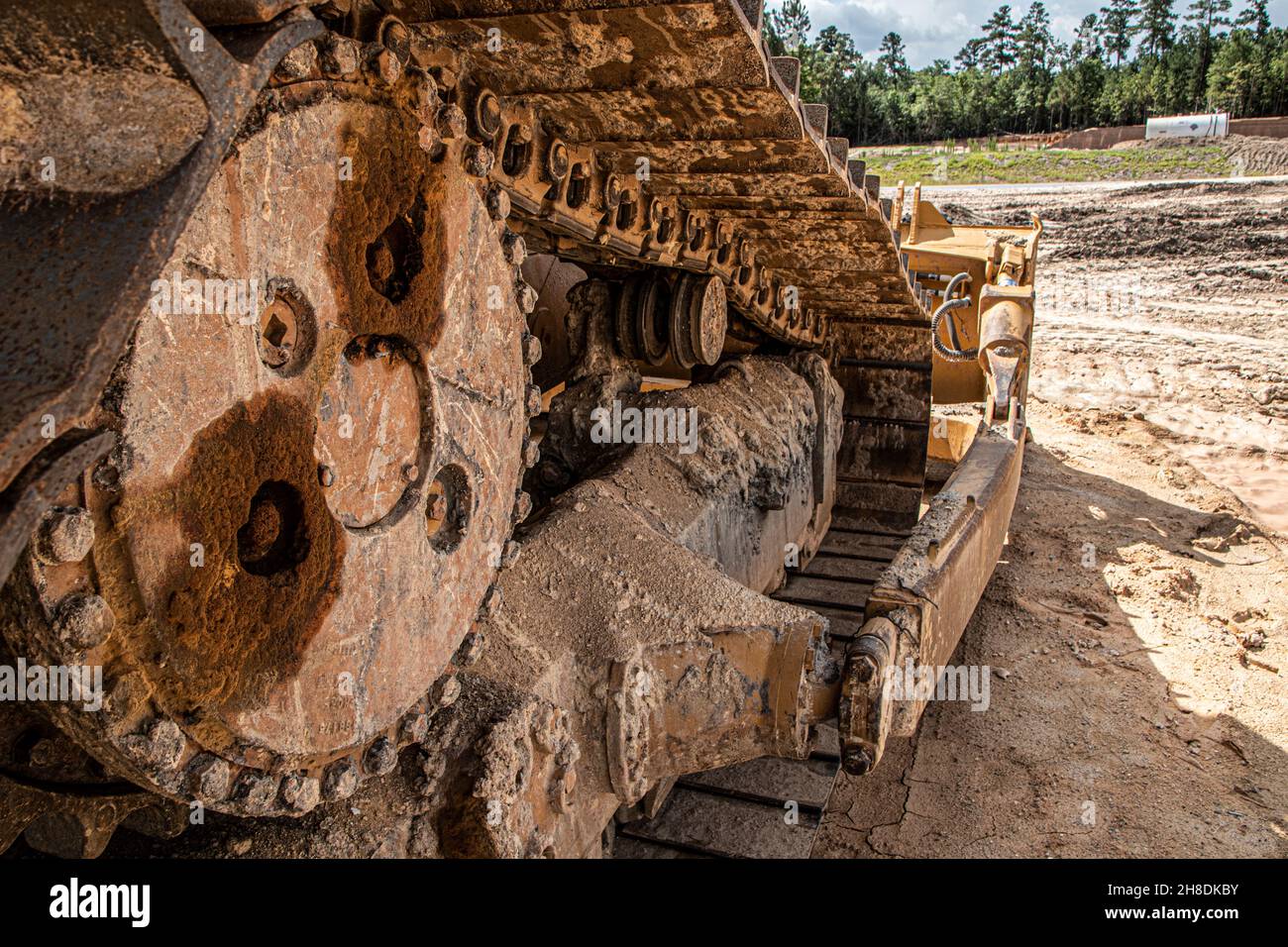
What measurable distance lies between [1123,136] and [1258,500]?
27011mm

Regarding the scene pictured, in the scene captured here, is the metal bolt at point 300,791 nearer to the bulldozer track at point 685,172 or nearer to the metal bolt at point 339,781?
the metal bolt at point 339,781

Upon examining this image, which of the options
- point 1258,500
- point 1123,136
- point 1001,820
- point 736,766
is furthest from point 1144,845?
point 1123,136

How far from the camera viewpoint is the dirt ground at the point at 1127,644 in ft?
12.6

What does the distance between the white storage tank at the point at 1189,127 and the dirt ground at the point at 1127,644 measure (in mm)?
20126

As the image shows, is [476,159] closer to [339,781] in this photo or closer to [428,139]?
[428,139]

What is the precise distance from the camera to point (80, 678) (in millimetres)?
1182

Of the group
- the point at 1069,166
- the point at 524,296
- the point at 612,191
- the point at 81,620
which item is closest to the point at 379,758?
the point at 81,620

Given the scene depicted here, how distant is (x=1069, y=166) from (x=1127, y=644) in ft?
82.9

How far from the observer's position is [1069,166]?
27578mm

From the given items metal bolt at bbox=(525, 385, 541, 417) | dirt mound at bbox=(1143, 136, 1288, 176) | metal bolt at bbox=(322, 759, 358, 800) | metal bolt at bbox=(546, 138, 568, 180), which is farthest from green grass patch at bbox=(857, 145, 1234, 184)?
metal bolt at bbox=(322, 759, 358, 800)

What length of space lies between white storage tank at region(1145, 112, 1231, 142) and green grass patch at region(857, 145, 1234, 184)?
1841 mm

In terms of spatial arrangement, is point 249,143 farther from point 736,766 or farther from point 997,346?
point 997,346

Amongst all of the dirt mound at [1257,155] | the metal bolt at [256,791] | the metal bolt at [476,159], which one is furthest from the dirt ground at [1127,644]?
the dirt mound at [1257,155]

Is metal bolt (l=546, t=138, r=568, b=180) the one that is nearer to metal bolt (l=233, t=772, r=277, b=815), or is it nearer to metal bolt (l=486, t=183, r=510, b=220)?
metal bolt (l=486, t=183, r=510, b=220)
